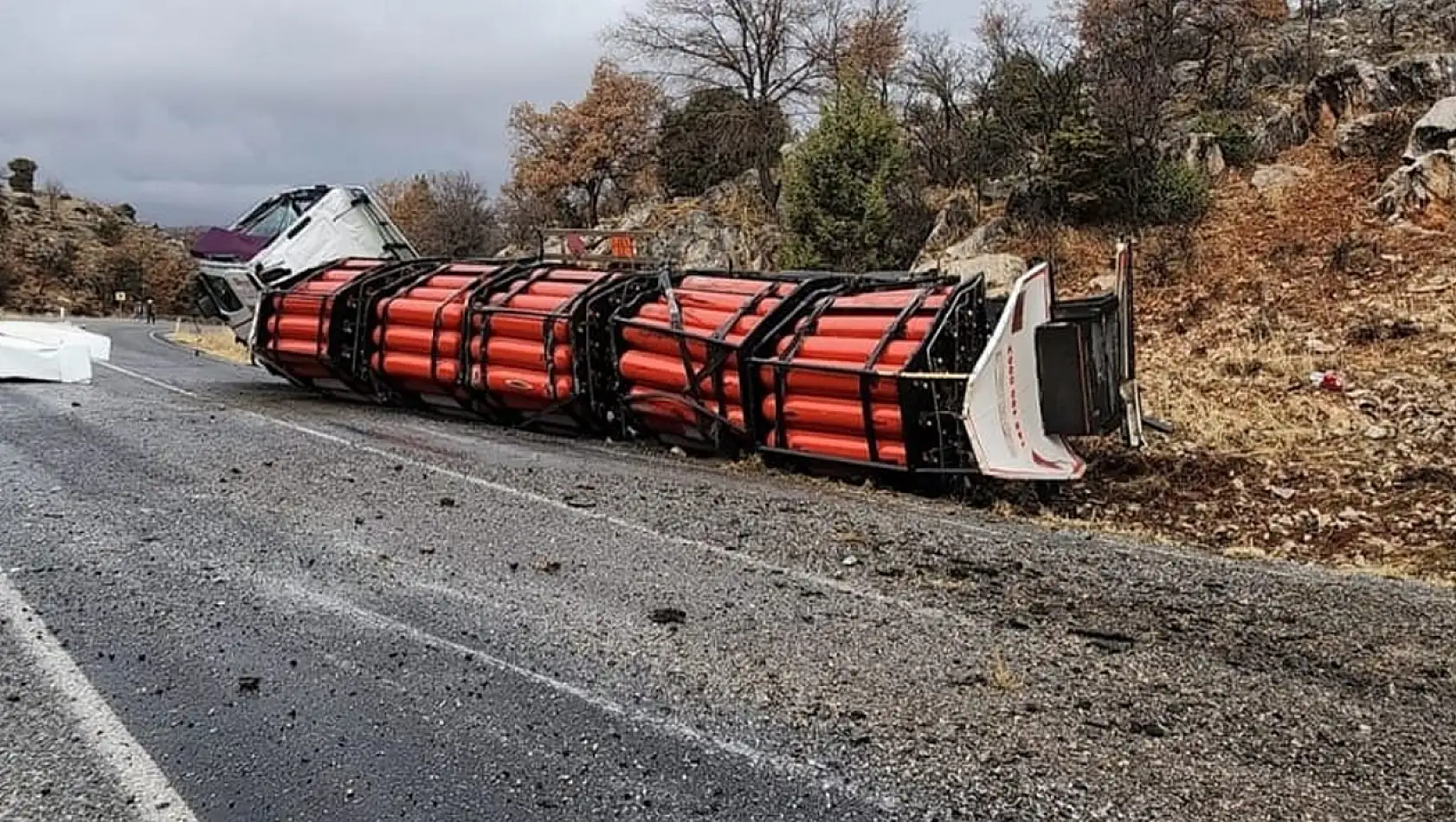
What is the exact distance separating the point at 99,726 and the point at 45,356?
10203 mm

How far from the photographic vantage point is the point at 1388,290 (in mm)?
10938

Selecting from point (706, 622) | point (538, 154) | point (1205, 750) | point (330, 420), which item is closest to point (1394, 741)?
point (1205, 750)

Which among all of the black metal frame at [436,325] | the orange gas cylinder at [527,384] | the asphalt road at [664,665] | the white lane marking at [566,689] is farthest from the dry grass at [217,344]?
the white lane marking at [566,689]

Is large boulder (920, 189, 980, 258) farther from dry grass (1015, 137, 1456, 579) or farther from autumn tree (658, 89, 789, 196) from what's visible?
autumn tree (658, 89, 789, 196)

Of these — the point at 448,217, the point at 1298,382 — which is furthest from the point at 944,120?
the point at 448,217

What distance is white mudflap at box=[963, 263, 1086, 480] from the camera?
21.4 ft

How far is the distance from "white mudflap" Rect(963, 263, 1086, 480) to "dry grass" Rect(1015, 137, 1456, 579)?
381mm

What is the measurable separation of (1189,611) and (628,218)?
90.6 feet

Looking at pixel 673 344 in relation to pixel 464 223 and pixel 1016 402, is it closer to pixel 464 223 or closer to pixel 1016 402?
pixel 1016 402

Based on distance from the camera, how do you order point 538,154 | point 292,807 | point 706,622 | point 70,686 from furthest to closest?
point 538,154 → point 706,622 → point 70,686 → point 292,807

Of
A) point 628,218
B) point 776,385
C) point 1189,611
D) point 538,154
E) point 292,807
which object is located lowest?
point 1189,611

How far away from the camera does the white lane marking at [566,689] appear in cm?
284

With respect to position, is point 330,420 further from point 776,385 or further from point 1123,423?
point 1123,423

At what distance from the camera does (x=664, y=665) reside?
3.60m
